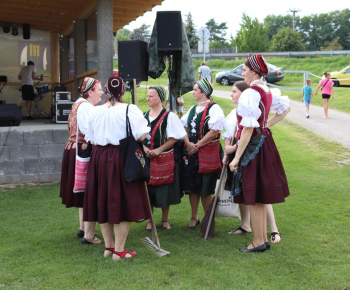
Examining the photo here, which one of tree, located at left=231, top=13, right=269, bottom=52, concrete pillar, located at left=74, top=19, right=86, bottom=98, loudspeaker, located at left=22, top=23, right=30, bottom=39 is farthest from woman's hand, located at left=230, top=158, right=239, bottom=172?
tree, located at left=231, top=13, right=269, bottom=52

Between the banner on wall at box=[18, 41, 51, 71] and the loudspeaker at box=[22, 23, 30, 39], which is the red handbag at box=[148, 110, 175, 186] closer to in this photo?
the loudspeaker at box=[22, 23, 30, 39]

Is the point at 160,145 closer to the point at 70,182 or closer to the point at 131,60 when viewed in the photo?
the point at 70,182

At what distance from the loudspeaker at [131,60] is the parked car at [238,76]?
1742 centimetres

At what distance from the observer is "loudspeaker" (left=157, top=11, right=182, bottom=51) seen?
6.89m

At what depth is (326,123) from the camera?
14008 millimetres

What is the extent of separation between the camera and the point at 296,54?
3669 centimetres

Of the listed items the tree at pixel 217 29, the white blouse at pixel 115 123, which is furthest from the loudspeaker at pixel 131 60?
the tree at pixel 217 29

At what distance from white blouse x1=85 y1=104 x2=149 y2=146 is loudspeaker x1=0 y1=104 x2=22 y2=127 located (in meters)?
4.56

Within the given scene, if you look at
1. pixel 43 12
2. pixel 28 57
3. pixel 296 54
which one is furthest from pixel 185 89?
pixel 296 54

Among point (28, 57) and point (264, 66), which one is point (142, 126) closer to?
point (264, 66)

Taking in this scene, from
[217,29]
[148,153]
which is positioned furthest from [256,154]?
[217,29]

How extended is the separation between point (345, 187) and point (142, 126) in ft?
14.2

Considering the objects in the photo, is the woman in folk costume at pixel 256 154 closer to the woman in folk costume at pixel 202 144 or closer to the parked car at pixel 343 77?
the woman in folk costume at pixel 202 144

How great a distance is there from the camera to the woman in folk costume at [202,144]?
5366 mm
